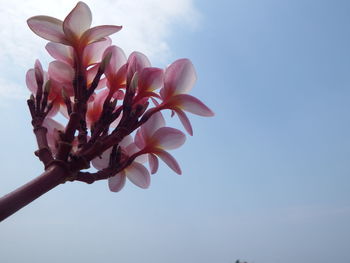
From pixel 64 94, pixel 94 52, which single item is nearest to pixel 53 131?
pixel 64 94

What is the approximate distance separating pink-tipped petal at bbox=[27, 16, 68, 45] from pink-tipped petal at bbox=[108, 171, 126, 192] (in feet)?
1.07

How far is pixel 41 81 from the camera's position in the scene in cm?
68

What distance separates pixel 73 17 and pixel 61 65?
0.37 ft

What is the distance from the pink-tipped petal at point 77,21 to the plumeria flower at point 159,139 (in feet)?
0.72

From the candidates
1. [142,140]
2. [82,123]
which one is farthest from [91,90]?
[142,140]

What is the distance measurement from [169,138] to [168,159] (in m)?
0.05

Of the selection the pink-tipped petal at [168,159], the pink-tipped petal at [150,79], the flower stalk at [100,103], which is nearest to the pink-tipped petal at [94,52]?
the flower stalk at [100,103]

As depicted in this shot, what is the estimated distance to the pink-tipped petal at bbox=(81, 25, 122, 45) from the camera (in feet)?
2.06

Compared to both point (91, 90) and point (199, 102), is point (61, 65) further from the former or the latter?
point (199, 102)

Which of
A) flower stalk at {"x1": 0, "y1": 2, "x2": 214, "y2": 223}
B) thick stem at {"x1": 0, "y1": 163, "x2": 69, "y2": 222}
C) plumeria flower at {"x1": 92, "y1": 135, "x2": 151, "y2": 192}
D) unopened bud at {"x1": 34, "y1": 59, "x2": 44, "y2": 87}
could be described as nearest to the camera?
thick stem at {"x1": 0, "y1": 163, "x2": 69, "y2": 222}

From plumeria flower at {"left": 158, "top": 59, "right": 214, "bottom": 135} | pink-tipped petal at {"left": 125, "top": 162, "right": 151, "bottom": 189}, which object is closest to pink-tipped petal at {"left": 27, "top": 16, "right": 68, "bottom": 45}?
plumeria flower at {"left": 158, "top": 59, "right": 214, "bottom": 135}

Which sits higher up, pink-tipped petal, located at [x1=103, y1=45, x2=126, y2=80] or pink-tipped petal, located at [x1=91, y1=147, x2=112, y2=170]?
pink-tipped petal, located at [x1=103, y1=45, x2=126, y2=80]

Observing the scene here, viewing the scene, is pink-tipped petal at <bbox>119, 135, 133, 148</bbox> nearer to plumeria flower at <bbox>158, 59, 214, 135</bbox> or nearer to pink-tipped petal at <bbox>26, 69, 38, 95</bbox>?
plumeria flower at <bbox>158, 59, 214, 135</bbox>

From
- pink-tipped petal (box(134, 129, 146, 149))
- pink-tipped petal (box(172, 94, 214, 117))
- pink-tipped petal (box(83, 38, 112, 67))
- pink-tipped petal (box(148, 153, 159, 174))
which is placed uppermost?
pink-tipped petal (box(83, 38, 112, 67))
